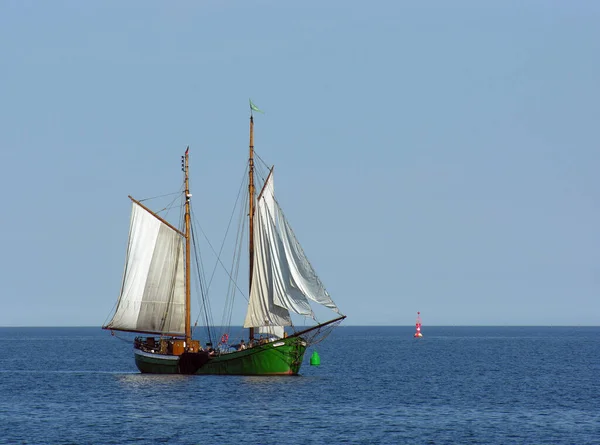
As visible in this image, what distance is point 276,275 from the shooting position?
3342 inches

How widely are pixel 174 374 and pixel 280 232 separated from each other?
1579 cm

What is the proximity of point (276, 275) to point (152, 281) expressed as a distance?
12397mm

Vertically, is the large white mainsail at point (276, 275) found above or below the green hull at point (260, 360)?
above

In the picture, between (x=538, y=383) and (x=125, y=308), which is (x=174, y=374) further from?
(x=538, y=383)

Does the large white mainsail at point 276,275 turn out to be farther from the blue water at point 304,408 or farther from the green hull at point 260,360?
the blue water at point 304,408

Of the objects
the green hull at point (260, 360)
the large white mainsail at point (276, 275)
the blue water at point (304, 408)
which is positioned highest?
the large white mainsail at point (276, 275)

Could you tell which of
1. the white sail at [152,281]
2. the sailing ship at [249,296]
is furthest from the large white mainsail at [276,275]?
the white sail at [152,281]

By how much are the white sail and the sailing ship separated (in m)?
0.08

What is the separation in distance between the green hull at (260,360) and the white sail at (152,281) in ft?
12.1

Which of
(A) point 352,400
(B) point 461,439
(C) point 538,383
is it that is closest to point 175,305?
(A) point 352,400

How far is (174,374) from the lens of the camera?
295ft

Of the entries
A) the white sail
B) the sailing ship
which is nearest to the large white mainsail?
the sailing ship

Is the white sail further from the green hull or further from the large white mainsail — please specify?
the large white mainsail

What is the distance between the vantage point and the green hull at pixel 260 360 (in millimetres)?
85188
